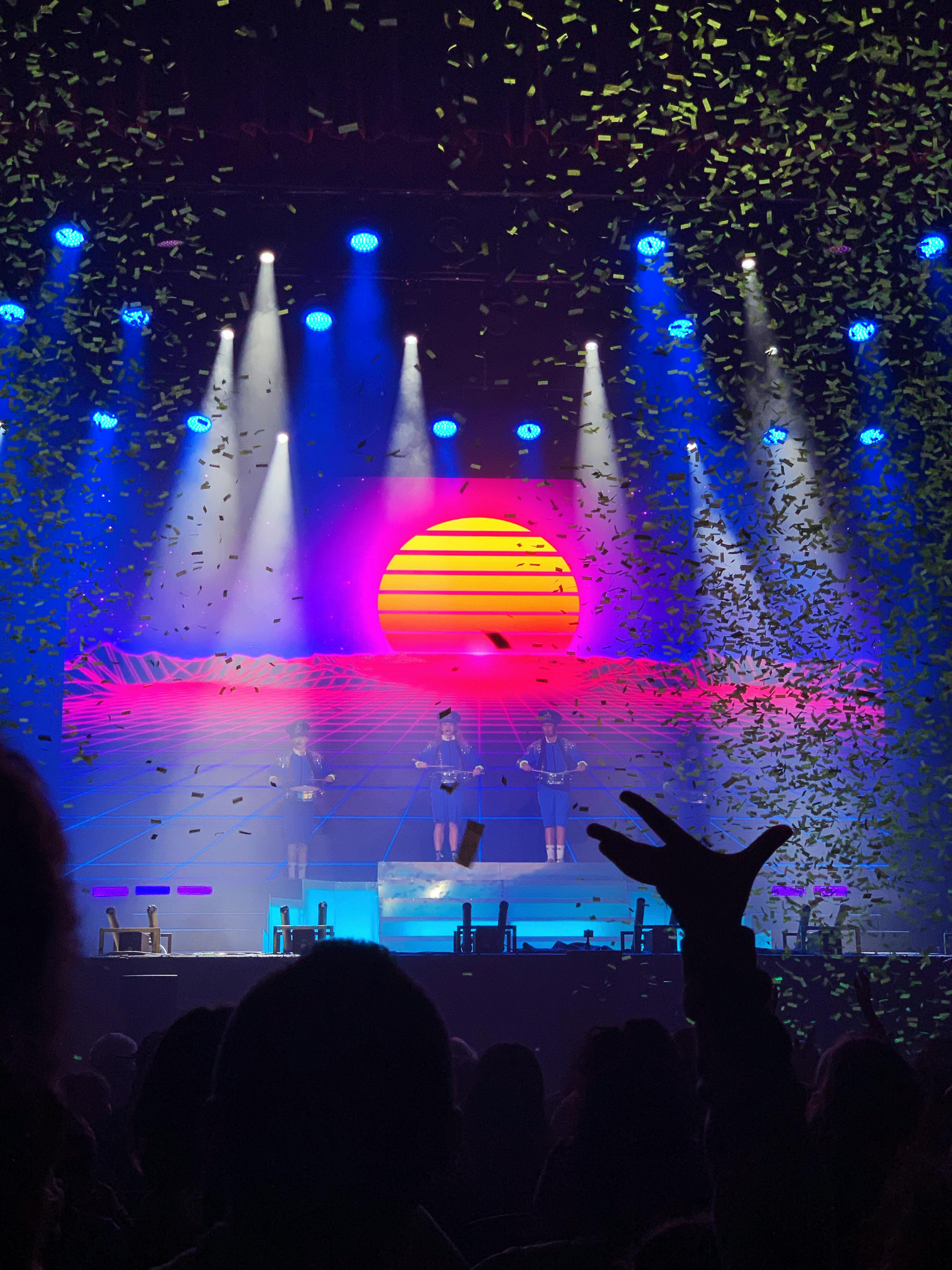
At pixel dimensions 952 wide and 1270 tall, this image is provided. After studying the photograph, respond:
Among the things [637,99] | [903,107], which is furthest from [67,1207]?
[903,107]

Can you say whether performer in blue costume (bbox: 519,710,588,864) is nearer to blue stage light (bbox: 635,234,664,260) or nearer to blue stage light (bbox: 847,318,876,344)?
blue stage light (bbox: 635,234,664,260)

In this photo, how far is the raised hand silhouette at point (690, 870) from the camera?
1.05m

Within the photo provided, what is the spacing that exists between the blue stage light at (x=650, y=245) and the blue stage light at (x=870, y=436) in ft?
6.45

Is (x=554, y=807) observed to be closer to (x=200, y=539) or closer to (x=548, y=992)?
(x=548, y=992)

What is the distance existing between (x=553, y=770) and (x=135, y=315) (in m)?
4.30

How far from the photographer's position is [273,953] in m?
5.00

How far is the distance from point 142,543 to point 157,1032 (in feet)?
12.0

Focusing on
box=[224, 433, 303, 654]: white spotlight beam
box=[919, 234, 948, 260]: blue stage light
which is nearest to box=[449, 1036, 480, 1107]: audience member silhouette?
box=[224, 433, 303, 654]: white spotlight beam

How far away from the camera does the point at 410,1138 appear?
2.57 ft

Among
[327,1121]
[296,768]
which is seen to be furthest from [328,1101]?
[296,768]

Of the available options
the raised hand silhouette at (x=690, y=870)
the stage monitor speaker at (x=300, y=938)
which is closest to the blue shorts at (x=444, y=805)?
the stage monitor speaker at (x=300, y=938)

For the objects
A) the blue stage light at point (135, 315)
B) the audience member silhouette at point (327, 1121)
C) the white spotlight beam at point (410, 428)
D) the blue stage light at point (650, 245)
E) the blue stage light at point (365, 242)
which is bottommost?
the audience member silhouette at point (327, 1121)

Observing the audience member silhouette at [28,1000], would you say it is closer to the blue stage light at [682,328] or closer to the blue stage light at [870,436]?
the blue stage light at [682,328]

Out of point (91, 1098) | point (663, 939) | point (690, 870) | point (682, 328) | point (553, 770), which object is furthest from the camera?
point (553, 770)
